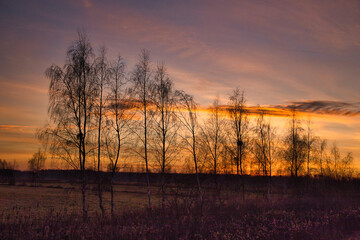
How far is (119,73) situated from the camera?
2817 cm

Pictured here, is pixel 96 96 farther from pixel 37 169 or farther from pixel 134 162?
pixel 37 169

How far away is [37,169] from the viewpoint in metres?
134

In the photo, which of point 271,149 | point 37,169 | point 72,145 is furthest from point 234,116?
point 37,169

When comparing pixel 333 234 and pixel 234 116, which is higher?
pixel 234 116

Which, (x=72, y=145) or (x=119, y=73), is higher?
(x=119, y=73)

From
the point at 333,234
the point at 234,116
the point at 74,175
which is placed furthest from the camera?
the point at 234,116

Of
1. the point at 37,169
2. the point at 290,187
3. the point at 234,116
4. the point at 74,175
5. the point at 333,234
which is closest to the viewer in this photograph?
the point at 333,234

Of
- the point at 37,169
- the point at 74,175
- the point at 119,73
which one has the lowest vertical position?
the point at 37,169

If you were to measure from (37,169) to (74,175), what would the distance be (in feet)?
411

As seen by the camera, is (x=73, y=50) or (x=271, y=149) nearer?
(x=73, y=50)

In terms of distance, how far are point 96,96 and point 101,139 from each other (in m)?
3.83

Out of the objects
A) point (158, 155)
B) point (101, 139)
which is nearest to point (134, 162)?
point (158, 155)

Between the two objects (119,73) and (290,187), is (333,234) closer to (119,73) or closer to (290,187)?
(119,73)

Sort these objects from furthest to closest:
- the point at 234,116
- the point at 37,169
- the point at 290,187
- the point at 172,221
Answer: the point at 37,169 → the point at 290,187 → the point at 234,116 → the point at 172,221
